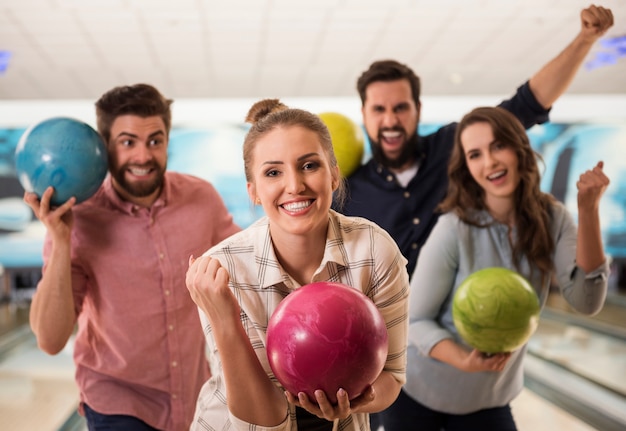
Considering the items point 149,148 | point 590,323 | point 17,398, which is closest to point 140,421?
point 149,148

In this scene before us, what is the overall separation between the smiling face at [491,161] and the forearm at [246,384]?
2.16 feet

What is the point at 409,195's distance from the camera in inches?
52.1

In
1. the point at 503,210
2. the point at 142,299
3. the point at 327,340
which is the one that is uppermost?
the point at 503,210

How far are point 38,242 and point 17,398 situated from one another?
300 centimetres

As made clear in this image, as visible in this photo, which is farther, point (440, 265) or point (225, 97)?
point (225, 97)

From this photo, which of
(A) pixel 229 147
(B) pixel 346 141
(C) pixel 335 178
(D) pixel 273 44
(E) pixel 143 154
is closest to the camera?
(C) pixel 335 178

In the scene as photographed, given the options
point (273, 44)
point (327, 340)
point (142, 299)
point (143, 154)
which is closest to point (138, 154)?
point (143, 154)

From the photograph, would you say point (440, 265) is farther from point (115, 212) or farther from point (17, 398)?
point (17, 398)

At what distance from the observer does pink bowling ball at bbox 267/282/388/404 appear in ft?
2.58

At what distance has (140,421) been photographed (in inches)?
56.7

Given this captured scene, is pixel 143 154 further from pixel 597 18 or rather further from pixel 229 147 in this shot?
pixel 229 147

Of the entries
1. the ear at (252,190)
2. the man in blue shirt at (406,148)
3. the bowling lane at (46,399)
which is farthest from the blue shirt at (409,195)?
the bowling lane at (46,399)

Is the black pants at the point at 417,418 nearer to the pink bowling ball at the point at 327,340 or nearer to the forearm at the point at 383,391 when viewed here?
the forearm at the point at 383,391

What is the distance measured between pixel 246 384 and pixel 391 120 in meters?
0.75
